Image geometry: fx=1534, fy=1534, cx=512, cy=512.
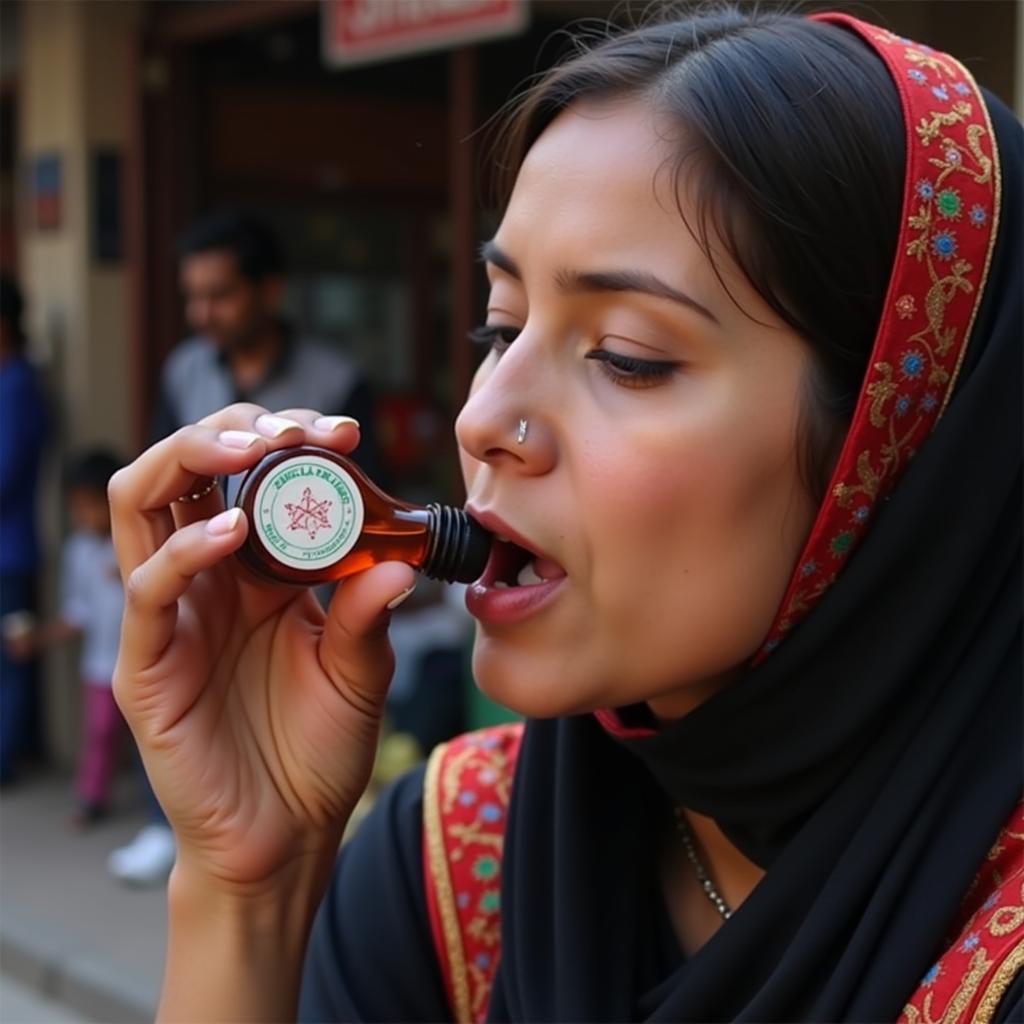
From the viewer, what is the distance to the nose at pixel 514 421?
1.32m

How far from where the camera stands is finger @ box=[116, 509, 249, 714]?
1.37m

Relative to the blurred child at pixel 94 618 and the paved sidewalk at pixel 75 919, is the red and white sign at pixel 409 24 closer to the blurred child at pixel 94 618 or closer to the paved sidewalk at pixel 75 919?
the blurred child at pixel 94 618

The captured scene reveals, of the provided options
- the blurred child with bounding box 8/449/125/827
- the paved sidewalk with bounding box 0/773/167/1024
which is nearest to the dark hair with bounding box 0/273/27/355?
the blurred child with bounding box 8/449/125/827

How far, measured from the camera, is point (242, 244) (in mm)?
5148

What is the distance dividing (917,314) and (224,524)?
635 millimetres

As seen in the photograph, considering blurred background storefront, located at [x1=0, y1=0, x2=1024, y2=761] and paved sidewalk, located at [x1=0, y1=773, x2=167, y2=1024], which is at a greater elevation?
blurred background storefront, located at [x1=0, y1=0, x2=1024, y2=761]

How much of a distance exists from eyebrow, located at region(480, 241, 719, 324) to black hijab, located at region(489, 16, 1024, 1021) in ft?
0.84

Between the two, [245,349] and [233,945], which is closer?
[233,945]

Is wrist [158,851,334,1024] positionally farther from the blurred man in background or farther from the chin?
the blurred man in background

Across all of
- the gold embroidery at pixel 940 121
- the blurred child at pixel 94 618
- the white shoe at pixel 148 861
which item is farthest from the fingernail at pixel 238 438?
the blurred child at pixel 94 618

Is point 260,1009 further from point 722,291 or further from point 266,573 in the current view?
point 722,291

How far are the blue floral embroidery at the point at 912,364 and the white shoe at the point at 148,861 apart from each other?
4.73 meters

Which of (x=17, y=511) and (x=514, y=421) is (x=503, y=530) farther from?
(x=17, y=511)

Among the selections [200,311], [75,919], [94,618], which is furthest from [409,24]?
[75,919]
